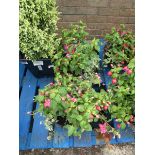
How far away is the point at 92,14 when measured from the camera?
397 centimetres

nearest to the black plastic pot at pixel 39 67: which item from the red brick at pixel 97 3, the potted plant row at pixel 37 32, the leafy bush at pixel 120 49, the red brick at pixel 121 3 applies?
the potted plant row at pixel 37 32

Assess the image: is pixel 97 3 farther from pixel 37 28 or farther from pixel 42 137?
pixel 42 137

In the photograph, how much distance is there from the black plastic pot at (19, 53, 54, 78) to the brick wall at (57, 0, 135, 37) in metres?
0.81

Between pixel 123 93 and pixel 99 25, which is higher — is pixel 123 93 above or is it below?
below

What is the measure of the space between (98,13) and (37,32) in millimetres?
1208

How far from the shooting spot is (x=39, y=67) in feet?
11.0

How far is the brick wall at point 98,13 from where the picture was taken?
390 centimetres

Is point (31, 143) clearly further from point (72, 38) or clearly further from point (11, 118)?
point (72, 38)

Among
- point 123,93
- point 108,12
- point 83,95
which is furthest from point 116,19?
point 83,95

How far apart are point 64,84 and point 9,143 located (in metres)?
0.85

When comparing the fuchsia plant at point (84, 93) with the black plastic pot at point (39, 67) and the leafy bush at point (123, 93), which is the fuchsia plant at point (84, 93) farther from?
the black plastic pot at point (39, 67)

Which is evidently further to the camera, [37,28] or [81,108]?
[37,28]

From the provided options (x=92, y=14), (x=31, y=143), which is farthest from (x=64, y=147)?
(x=92, y=14)

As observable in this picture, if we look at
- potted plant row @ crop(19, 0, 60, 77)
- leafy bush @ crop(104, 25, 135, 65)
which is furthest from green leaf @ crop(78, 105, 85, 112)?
leafy bush @ crop(104, 25, 135, 65)
